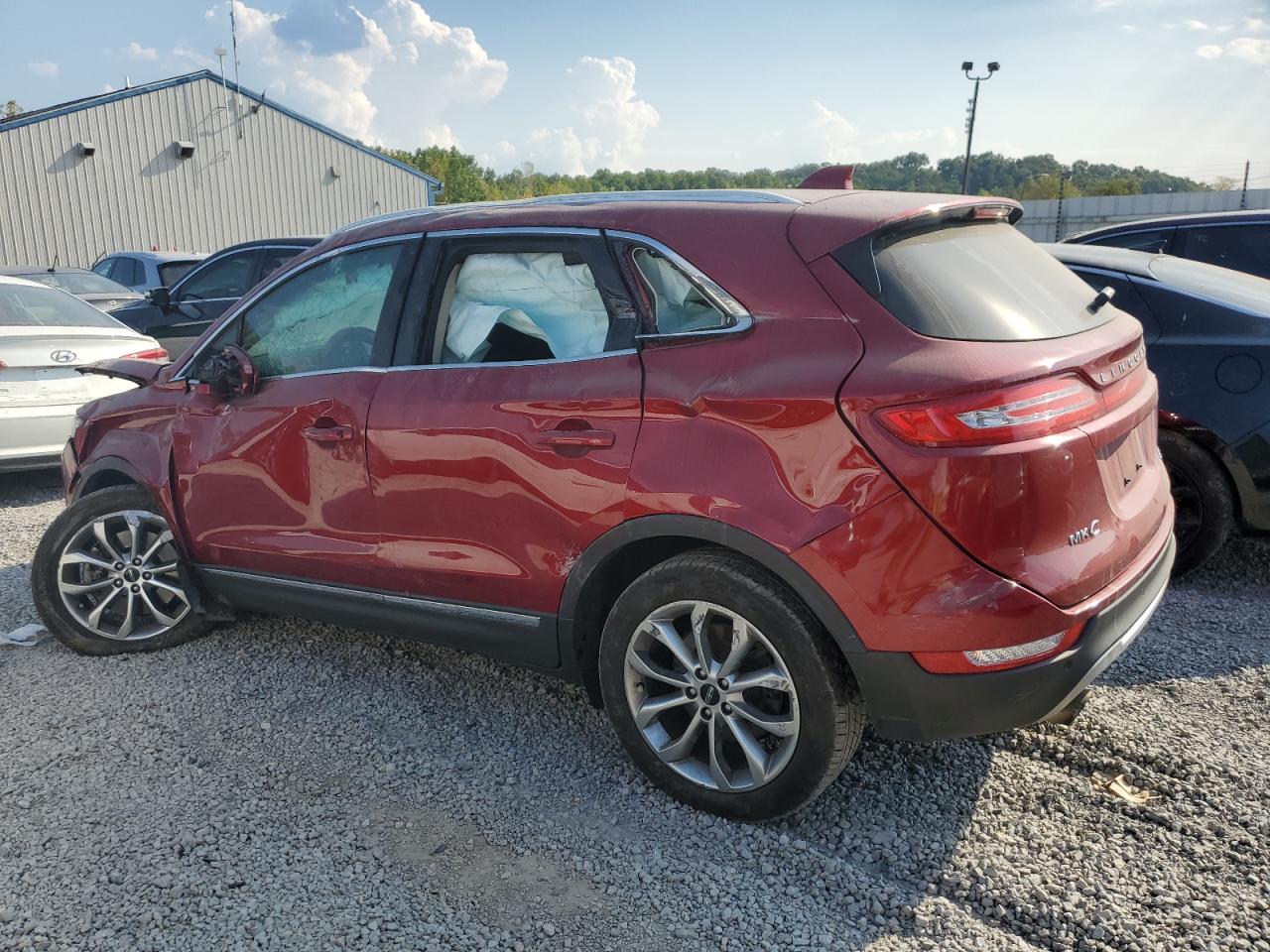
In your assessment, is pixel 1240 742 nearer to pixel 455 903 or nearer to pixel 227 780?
pixel 455 903

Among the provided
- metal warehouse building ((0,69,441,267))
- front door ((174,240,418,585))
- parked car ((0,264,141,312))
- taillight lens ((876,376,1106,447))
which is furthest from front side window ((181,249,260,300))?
metal warehouse building ((0,69,441,267))

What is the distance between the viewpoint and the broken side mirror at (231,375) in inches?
152

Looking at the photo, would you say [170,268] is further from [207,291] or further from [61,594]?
[61,594]

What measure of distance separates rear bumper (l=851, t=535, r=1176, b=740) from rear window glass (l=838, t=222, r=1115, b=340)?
803 mm

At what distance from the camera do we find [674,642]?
2928 mm

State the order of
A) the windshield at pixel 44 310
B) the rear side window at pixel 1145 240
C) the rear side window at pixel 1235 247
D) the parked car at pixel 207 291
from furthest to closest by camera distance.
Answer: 1. the parked car at pixel 207 291
2. the windshield at pixel 44 310
3. the rear side window at pixel 1145 240
4. the rear side window at pixel 1235 247

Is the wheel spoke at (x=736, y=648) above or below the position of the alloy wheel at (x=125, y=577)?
above

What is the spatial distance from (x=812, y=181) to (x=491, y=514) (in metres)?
1.61

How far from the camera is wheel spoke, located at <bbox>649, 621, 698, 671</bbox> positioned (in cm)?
292

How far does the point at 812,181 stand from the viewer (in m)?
3.52

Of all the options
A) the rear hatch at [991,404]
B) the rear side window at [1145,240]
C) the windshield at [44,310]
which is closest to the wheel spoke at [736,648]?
the rear hatch at [991,404]

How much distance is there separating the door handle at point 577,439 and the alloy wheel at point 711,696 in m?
0.51

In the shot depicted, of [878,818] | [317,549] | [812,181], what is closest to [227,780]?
[317,549]

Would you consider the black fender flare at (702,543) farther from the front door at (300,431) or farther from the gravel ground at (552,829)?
the front door at (300,431)
